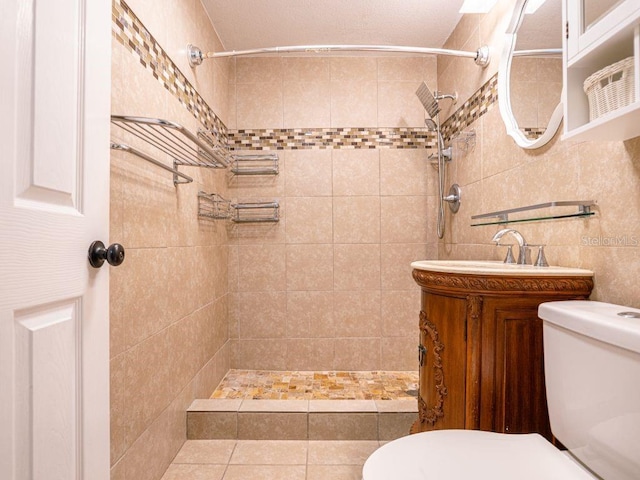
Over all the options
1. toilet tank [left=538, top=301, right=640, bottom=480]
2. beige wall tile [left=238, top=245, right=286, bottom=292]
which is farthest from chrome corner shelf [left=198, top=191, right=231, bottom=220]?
toilet tank [left=538, top=301, right=640, bottom=480]

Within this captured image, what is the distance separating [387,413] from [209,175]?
5.34ft

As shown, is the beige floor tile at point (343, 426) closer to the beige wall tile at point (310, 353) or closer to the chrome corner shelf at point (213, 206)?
the beige wall tile at point (310, 353)

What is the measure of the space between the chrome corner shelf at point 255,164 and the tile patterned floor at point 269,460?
5.46 ft

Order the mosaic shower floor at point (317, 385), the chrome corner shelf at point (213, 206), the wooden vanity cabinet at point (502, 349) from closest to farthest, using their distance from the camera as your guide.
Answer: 1. the wooden vanity cabinet at point (502, 349)
2. the chrome corner shelf at point (213, 206)
3. the mosaic shower floor at point (317, 385)

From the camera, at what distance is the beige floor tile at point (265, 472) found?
5.72 feet

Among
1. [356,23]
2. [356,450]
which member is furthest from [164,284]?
[356,23]

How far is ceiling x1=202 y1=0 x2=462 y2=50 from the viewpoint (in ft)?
7.36

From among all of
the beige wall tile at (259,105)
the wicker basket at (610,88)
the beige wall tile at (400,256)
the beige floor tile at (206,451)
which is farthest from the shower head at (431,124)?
the beige floor tile at (206,451)

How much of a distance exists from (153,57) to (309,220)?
1.48 metres

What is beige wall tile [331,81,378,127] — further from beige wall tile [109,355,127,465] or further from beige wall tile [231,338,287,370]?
beige wall tile [109,355,127,465]

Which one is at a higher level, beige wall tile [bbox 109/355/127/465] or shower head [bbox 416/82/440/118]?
shower head [bbox 416/82/440/118]

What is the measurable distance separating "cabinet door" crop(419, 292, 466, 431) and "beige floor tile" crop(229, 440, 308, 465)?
2.20 ft

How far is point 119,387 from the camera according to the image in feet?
4.37

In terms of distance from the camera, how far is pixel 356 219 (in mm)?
2824
